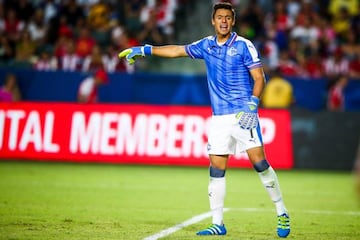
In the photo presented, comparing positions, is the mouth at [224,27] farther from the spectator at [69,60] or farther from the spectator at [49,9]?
the spectator at [49,9]

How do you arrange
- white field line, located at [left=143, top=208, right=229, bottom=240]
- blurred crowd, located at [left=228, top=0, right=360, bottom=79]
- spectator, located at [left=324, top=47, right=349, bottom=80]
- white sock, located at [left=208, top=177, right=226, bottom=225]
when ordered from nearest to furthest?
white field line, located at [left=143, top=208, right=229, bottom=240], white sock, located at [left=208, top=177, right=226, bottom=225], spectator, located at [left=324, top=47, right=349, bottom=80], blurred crowd, located at [left=228, top=0, right=360, bottom=79]

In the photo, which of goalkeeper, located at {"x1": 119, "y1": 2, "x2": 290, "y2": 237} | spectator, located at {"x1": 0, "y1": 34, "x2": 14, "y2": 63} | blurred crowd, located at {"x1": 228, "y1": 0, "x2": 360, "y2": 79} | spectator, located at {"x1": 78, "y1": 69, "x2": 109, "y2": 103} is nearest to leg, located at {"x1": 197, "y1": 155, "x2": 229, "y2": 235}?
goalkeeper, located at {"x1": 119, "y1": 2, "x2": 290, "y2": 237}

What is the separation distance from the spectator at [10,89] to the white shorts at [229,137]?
12684 mm

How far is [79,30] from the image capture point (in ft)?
79.4

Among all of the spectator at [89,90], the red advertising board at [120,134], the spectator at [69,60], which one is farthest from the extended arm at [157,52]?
the spectator at [69,60]

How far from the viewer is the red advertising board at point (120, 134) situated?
703 inches

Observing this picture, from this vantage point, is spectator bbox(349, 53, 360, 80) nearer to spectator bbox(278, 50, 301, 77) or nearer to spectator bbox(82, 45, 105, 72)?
spectator bbox(278, 50, 301, 77)

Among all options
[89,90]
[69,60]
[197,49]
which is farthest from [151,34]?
[197,49]

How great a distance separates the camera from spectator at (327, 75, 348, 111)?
69.2 feet

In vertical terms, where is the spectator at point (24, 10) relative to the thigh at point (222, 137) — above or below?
above

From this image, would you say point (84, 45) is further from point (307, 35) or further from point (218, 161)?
point (218, 161)

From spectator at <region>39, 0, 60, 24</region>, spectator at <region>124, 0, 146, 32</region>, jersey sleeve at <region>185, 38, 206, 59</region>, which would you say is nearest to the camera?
jersey sleeve at <region>185, 38, 206, 59</region>

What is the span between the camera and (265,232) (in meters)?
9.09

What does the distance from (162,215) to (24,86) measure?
12737mm
